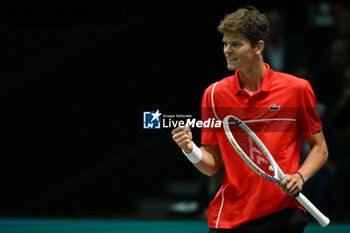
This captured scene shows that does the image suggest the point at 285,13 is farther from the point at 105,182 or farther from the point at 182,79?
the point at 105,182

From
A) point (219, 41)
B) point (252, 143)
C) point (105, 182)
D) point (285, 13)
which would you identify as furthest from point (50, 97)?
point (252, 143)

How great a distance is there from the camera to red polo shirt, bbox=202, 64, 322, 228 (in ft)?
7.55

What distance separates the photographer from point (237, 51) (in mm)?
2338

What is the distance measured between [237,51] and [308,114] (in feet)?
1.18

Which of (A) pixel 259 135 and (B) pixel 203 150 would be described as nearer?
(A) pixel 259 135

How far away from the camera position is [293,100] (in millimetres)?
2316

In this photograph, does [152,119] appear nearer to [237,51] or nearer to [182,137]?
[182,137]

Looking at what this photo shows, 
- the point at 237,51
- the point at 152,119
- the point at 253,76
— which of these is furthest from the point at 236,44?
the point at 152,119

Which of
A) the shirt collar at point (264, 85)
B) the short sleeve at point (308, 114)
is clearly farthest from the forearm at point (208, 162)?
the short sleeve at point (308, 114)

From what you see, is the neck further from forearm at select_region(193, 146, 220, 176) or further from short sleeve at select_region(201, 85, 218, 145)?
forearm at select_region(193, 146, 220, 176)

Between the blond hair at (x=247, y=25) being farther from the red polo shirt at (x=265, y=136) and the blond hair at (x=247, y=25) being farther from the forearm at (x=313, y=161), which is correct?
the forearm at (x=313, y=161)

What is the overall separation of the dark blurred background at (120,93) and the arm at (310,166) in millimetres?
2096

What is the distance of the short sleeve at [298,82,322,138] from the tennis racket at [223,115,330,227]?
0.18 m

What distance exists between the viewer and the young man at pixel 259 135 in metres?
2.30
